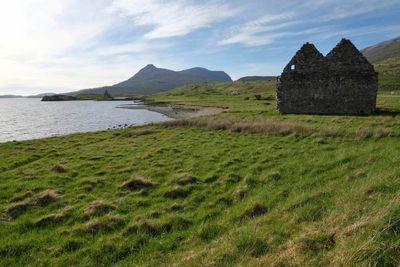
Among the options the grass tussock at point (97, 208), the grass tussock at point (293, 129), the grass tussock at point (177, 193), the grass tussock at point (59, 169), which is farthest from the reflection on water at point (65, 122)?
the grass tussock at point (177, 193)

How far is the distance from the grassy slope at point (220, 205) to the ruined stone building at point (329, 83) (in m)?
11.7

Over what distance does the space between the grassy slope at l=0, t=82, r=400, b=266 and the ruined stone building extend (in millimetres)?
11747

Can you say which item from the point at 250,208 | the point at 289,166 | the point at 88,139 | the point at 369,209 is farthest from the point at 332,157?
the point at 88,139

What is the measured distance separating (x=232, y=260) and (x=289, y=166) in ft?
33.5

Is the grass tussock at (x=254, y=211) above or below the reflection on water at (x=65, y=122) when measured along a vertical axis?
above

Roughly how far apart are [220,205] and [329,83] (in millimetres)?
29166

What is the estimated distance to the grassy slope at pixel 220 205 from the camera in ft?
27.8

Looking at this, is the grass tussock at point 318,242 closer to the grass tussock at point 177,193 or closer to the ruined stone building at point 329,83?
the grass tussock at point 177,193

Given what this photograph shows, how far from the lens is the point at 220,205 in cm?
1379

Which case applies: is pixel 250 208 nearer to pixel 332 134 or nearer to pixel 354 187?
pixel 354 187

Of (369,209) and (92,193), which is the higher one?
(369,209)

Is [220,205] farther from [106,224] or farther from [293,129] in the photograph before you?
[293,129]

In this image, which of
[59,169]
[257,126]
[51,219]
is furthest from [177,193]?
[257,126]

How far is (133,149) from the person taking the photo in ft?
92.3
